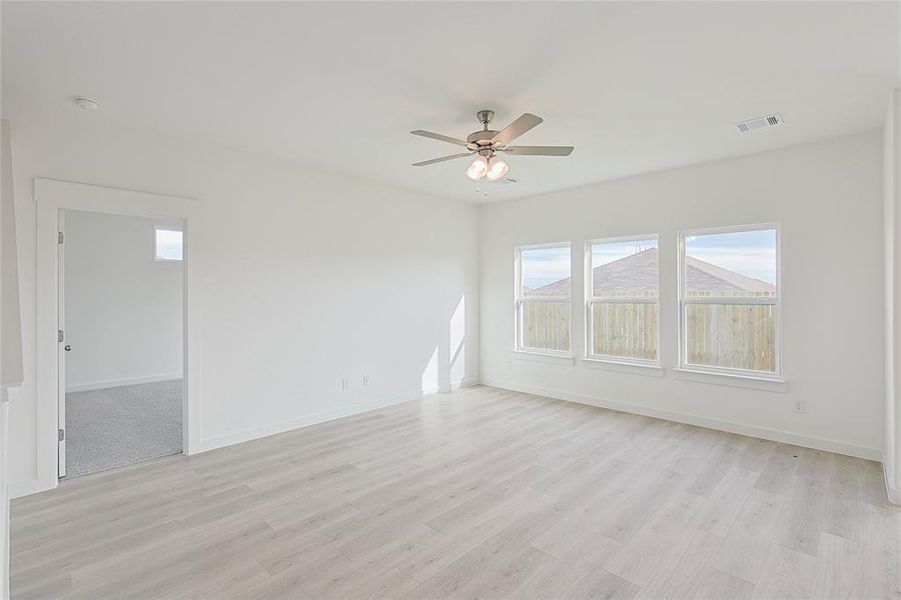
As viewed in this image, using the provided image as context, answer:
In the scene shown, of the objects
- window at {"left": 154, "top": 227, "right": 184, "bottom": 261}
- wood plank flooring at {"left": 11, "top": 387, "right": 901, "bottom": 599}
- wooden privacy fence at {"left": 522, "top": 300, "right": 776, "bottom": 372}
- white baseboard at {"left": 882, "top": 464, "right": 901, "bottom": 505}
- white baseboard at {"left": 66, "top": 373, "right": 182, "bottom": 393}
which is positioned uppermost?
window at {"left": 154, "top": 227, "right": 184, "bottom": 261}

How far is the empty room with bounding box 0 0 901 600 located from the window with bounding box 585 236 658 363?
0.12 ft

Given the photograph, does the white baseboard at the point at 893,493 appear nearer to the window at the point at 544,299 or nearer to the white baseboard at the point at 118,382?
the window at the point at 544,299

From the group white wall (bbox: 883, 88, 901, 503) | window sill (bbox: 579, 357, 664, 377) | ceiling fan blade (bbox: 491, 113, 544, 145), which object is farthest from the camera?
window sill (bbox: 579, 357, 664, 377)

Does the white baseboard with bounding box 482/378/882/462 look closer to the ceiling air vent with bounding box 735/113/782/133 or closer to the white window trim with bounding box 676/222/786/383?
the white window trim with bounding box 676/222/786/383

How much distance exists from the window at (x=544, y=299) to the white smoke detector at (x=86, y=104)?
4809mm

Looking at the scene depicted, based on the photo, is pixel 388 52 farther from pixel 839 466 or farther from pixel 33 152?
pixel 839 466

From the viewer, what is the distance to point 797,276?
4098 millimetres

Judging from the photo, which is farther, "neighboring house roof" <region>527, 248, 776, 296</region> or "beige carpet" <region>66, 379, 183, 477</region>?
"neighboring house roof" <region>527, 248, 776, 296</region>

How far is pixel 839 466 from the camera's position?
3.60 metres

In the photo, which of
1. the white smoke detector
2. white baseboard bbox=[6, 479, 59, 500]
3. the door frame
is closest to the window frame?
the door frame

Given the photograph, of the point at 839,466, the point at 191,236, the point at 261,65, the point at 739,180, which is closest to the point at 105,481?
the point at 191,236

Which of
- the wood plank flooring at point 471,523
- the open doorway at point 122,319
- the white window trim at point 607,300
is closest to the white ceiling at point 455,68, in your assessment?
the white window trim at point 607,300

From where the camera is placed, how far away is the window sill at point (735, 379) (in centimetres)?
421

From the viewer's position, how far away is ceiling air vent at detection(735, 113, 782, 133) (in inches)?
134
